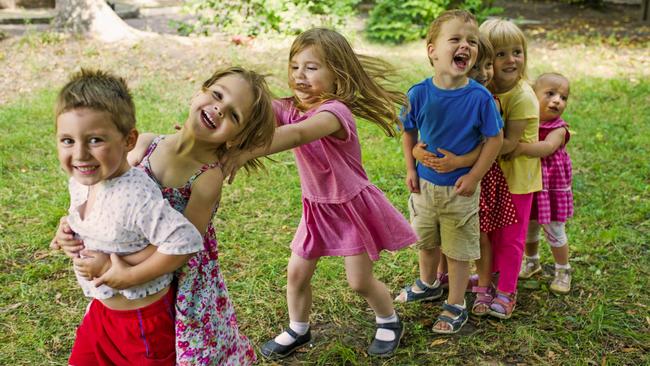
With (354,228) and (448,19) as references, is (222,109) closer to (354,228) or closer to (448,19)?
(354,228)

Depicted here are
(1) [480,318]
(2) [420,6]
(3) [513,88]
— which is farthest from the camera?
(2) [420,6]

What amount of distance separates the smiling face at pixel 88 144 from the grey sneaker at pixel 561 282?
258cm

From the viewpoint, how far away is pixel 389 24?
31.9ft

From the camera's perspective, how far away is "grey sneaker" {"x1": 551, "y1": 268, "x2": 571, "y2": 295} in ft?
11.6

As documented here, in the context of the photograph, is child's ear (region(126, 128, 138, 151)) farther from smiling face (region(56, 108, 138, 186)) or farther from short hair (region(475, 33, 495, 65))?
short hair (region(475, 33, 495, 65))

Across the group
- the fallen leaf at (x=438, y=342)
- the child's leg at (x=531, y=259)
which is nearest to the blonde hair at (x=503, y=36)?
the child's leg at (x=531, y=259)

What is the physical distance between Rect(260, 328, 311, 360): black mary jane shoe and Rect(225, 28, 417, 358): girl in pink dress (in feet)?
0.75

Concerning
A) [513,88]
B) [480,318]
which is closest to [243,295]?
[480,318]

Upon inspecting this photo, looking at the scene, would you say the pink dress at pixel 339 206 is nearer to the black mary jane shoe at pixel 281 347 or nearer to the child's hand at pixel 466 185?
the child's hand at pixel 466 185

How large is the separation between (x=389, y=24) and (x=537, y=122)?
692 cm

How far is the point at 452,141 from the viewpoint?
9.75 ft

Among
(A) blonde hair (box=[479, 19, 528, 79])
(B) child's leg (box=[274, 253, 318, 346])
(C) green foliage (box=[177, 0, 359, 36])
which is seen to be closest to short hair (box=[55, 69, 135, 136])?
(B) child's leg (box=[274, 253, 318, 346])

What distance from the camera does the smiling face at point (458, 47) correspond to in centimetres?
283

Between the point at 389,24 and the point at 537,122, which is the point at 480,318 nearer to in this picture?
the point at 537,122
